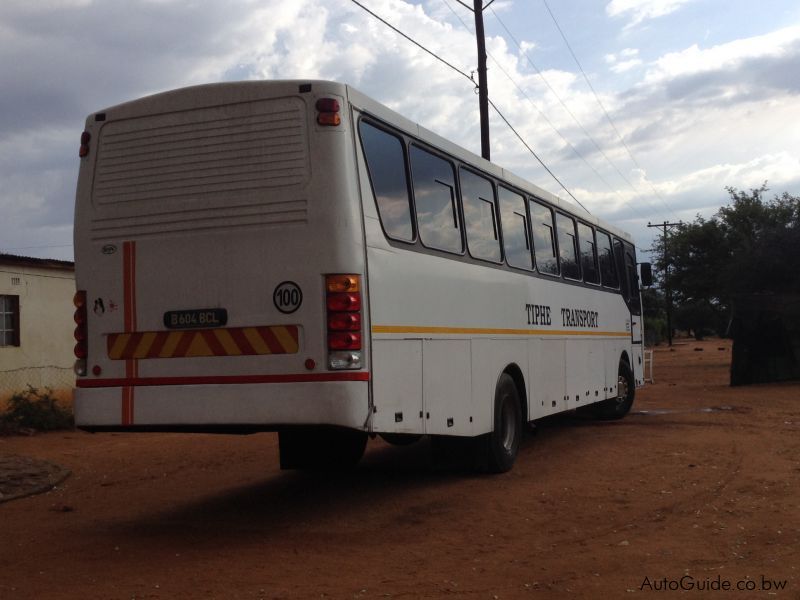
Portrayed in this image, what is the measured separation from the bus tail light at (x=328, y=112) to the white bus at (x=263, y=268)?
1 centimetres

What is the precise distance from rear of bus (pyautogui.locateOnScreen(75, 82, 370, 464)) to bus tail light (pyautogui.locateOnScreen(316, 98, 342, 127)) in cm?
1

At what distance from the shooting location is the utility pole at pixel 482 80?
76.0 feet

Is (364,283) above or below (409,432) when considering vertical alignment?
above

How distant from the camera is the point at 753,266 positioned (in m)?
31.1

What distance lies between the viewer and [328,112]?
7484mm

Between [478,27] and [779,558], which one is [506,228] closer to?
[779,558]

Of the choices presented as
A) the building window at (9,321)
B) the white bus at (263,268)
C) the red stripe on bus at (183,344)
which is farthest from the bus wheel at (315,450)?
the building window at (9,321)

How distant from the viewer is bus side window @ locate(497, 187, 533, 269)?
11.1 meters

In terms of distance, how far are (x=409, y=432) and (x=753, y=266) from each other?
25.7 m

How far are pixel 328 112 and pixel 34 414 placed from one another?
12.3 m

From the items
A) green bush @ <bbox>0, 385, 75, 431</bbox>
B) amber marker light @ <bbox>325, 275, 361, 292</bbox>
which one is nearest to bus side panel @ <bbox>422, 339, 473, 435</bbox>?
amber marker light @ <bbox>325, 275, 361, 292</bbox>

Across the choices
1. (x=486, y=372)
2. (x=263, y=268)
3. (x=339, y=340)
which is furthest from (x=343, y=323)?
(x=486, y=372)

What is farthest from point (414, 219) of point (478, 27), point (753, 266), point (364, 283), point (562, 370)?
point (753, 266)

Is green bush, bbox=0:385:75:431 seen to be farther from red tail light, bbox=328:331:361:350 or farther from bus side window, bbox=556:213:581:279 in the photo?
red tail light, bbox=328:331:361:350
